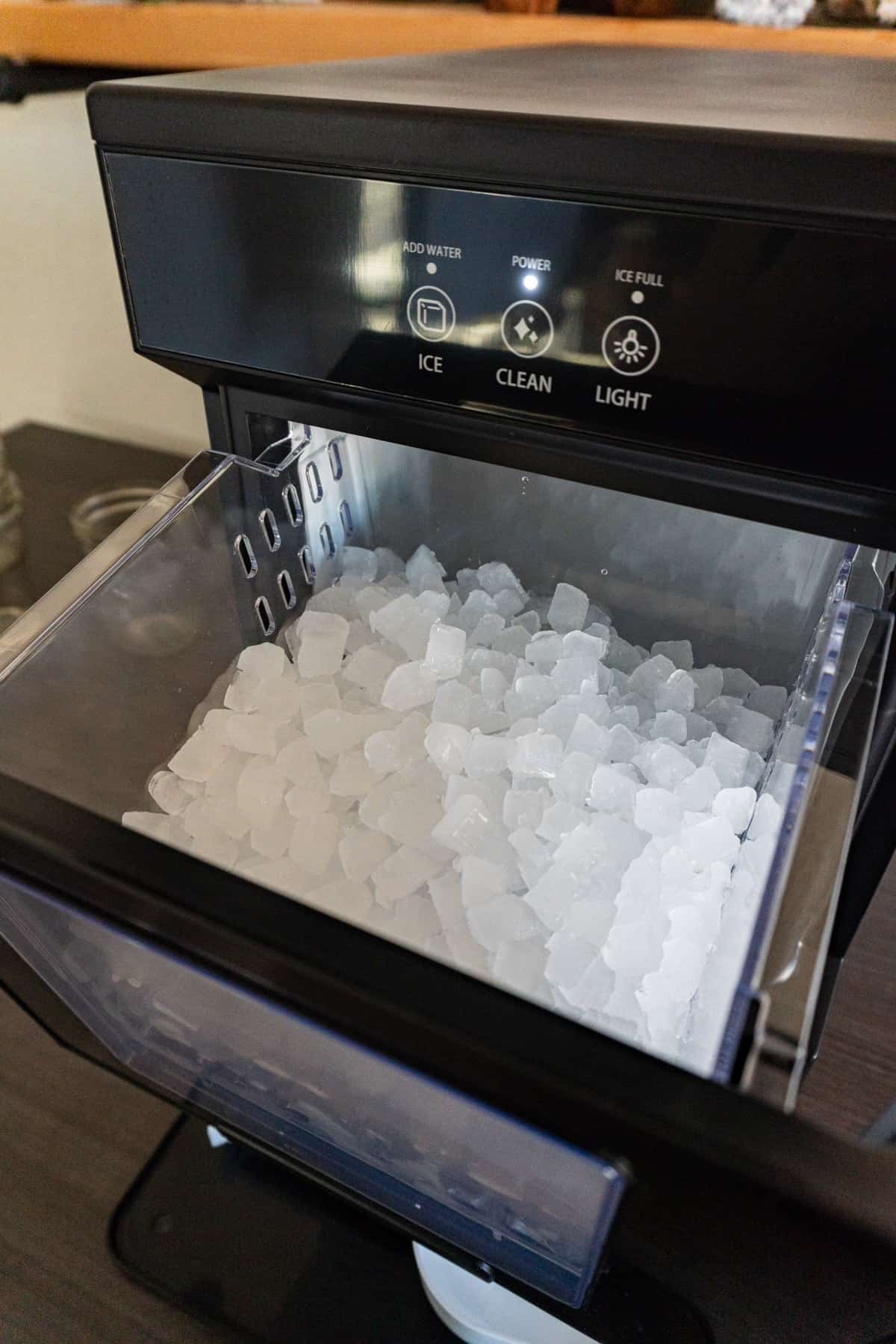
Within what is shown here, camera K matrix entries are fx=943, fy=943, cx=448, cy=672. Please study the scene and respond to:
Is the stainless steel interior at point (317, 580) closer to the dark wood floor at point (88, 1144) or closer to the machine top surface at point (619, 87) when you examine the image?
the machine top surface at point (619, 87)

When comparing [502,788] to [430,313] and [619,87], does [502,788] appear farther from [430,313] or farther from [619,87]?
[619,87]

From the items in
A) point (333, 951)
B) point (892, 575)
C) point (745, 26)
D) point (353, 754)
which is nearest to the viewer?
point (333, 951)

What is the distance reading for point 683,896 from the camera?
0.47m

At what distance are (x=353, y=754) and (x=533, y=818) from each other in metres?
0.12

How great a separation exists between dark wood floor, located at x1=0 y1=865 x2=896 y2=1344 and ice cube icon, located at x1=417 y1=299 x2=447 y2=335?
1.86 feet

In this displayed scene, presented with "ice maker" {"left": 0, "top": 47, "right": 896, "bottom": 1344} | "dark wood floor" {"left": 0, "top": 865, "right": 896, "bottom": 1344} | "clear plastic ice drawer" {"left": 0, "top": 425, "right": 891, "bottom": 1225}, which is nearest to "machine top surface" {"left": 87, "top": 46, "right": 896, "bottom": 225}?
"ice maker" {"left": 0, "top": 47, "right": 896, "bottom": 1344}

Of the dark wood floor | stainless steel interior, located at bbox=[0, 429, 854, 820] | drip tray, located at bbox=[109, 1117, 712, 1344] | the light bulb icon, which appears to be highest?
the light bulb icon

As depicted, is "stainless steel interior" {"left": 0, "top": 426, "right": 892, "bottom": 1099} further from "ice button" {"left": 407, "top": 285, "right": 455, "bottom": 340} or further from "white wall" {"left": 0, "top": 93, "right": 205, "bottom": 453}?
"white wall" {"left": 0, "top": 93, "right": 205, "bottom": 453}

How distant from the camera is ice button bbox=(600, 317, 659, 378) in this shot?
40 cm

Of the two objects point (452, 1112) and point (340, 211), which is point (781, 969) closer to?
point (452, 1112)

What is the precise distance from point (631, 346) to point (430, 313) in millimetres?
97

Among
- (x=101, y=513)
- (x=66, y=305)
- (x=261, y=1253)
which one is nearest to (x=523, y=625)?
(x=261, y=1253)

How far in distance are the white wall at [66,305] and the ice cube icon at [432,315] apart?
3.09ft

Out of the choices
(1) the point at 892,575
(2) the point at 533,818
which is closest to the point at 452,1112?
(2) the point at 533,818
